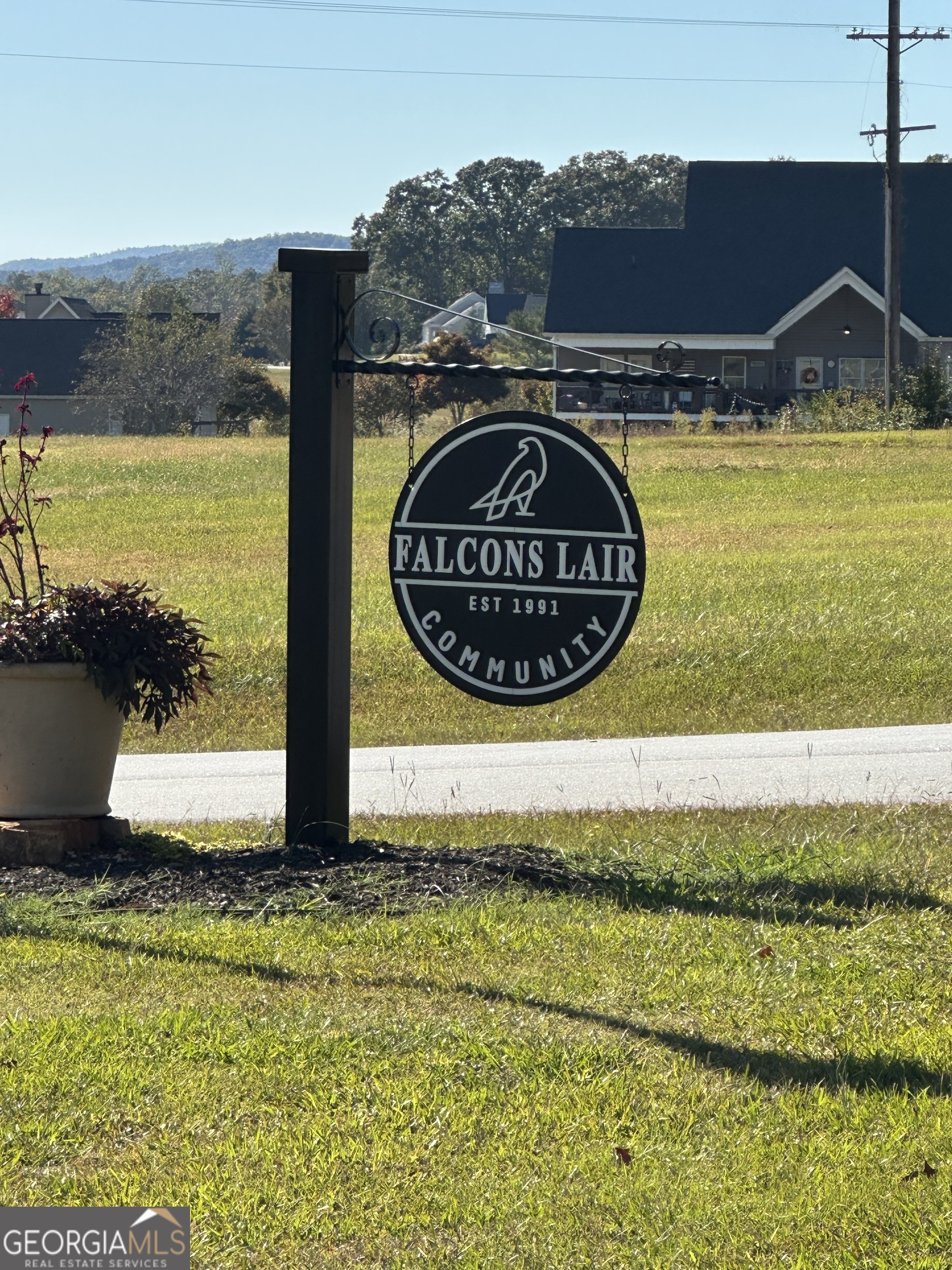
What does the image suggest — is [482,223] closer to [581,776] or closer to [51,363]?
[51,363]

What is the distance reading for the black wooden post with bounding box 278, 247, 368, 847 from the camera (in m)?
6.42

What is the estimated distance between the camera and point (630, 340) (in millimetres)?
52062

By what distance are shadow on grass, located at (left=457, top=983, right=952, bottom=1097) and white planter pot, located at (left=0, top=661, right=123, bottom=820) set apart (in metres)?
2.96

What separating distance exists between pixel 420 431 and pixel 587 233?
9.60 m

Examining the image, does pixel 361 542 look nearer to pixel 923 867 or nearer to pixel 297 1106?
pixel 923 867

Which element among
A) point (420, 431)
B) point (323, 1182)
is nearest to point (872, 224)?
point (420, 431)

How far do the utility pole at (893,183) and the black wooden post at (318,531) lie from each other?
115 feet

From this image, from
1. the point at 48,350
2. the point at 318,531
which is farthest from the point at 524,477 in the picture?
the point at 48,350

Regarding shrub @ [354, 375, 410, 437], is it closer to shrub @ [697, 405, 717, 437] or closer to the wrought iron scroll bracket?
shrub @ [697, 405, 717, 437]

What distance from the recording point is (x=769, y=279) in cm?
5219

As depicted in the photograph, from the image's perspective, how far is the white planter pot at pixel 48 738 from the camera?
648cm

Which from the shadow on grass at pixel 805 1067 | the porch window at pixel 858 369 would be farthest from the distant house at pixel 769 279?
the shadow on grass at pixel 805 1067

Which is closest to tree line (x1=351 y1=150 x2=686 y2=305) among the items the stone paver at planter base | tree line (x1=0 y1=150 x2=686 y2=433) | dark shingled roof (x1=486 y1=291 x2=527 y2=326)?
tree line (x1=0 y1=150 x2=686 y2=433)

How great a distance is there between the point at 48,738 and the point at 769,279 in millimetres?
48634
